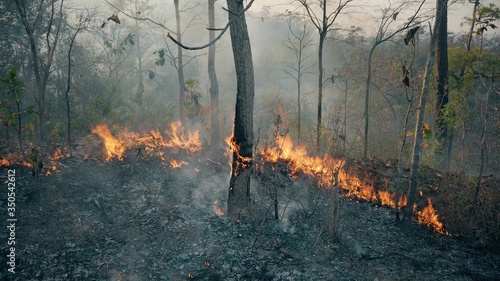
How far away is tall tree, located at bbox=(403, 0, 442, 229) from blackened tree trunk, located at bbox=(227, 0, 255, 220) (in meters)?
3.13

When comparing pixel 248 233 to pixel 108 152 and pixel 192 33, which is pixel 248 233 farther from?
pixel 192 33

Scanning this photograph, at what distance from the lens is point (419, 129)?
17.7 ft

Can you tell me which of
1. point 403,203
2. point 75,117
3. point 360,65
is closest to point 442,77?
point 403,203

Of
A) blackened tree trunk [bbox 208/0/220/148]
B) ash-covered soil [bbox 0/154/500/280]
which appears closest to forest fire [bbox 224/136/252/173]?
ash-covered soil [bbox 0/154/500/280]

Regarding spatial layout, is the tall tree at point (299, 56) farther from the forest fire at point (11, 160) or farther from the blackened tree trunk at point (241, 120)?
the forest fire at point (11, 160)

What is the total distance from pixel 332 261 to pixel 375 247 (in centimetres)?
106

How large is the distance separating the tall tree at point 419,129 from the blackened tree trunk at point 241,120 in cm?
313

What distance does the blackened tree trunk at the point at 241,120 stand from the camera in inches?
215

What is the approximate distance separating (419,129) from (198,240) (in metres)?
4.59

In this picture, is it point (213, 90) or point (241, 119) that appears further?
point (213, 90)

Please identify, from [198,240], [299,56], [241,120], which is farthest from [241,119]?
[299,56]

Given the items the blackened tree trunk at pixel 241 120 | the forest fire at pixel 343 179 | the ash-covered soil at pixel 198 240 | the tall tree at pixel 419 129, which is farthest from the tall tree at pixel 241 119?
the tall tree at pixel 419 129

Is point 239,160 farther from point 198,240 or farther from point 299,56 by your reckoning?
point 299,56

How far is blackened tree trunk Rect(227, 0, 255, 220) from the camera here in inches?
215
